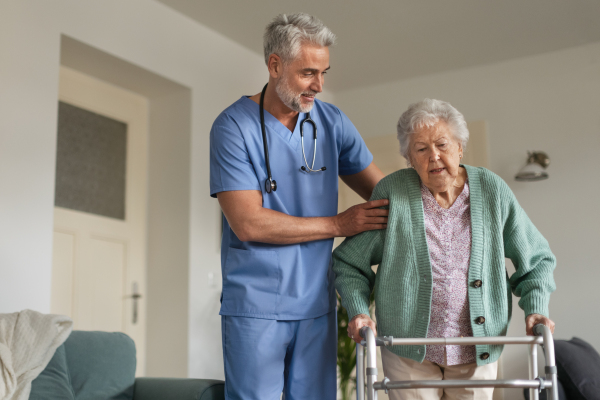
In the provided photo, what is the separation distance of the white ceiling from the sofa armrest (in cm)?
224

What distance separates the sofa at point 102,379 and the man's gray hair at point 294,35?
1105 millimetres

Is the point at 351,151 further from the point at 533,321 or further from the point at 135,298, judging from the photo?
the point at 135,298

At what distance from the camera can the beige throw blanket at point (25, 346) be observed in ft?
6.58

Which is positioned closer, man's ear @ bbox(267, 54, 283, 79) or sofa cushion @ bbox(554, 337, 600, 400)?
man's ear @ bbox(267, 54, 283, 79)

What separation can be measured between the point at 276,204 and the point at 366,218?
267 millimetres

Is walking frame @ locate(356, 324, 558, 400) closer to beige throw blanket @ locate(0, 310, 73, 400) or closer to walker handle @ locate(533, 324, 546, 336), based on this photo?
walker handle @ locate(533, 324, 546, 336)

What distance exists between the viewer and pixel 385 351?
5.66 ft

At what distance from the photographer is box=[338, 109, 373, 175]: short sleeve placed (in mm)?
2004

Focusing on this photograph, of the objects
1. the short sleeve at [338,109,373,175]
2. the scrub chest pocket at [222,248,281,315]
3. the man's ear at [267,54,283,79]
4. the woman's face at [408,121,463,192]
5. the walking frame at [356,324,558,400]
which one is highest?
the man's ear at [267,54,283,79]

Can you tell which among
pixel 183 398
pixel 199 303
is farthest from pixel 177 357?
pixel 183 398

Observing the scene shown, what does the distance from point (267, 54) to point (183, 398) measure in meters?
1.14

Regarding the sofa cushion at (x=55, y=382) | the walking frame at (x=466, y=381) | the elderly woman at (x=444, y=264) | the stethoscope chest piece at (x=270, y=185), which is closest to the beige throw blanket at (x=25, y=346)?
the sofa cushion at (x=55, y=382)

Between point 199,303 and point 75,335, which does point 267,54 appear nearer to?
point 75,335

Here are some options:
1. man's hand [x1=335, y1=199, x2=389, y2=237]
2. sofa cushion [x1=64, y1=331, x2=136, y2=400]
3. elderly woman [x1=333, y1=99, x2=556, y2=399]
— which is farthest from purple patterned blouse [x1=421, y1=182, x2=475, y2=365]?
sofa cushion [x1=64, y1=331, x2=136, y2=400]
